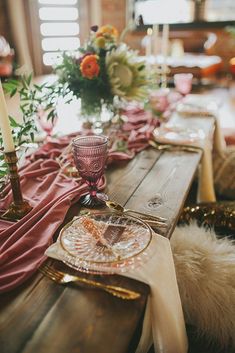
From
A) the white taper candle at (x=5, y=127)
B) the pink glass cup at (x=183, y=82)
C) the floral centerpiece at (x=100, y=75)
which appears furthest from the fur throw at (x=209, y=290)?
the pink glass cup at (x=183, y=82)

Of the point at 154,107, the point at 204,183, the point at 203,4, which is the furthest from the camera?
the point at 203,4

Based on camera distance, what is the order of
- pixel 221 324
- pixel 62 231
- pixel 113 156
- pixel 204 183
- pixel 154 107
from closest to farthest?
pixel 62 231 < pixel 221 324 < pixel 113 156 < pixel 204 183 < pixel 154 107

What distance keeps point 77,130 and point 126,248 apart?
40.5 inches

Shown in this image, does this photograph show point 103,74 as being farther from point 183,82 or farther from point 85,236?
point 85,236

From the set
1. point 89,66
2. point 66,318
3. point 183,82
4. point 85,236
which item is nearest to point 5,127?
point 85,236

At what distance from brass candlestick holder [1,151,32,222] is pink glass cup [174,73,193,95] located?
141 centimetres

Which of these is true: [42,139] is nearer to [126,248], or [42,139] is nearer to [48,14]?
[126,248]

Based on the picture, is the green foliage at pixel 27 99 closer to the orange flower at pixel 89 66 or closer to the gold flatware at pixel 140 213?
the orange flower at pixel 89 66

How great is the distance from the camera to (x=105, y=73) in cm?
147

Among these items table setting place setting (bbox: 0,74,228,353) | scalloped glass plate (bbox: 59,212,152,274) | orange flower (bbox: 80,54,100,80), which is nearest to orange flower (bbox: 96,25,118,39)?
orange flower (bbox: 80,54,100,80)

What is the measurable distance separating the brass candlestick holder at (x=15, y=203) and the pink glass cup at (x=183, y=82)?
1.41 meters

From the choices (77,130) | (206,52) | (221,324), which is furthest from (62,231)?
(206,52)

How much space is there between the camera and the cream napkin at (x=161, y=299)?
0.66 meters

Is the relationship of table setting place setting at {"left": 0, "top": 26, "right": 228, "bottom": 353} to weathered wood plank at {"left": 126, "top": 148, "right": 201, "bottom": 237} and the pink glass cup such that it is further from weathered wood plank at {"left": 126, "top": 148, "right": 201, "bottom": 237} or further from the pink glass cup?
the pink glass cup
